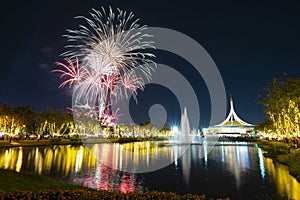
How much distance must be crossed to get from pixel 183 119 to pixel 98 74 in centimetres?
4079

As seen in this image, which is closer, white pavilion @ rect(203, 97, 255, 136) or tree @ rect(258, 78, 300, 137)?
tree @ rect(258, 78, 300, 137)

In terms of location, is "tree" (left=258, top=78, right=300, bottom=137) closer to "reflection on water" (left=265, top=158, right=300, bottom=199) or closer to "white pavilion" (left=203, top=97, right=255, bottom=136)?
"reflection on water" (left=265, top=158, right=300, bottom=199)

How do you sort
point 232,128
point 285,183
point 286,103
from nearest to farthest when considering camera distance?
1. point 285,183
2. point 286,103
3. point 232,128

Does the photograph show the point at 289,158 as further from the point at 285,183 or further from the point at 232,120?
the point at 232,120

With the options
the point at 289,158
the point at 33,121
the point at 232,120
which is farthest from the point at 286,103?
the point at 232,120

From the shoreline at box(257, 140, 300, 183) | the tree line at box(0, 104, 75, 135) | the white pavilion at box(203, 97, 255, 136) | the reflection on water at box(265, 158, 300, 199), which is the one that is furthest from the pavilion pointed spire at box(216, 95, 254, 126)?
the reflection on water at box(265, 158, 300, 199)

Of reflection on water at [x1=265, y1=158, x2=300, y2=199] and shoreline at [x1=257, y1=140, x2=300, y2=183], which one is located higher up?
shoreline at [x1=257, y1=140, x2=300, y2=183]

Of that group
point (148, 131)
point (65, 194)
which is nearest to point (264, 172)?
point (65, 194)

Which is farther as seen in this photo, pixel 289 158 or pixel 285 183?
pixel 289 158

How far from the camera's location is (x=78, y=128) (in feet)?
260

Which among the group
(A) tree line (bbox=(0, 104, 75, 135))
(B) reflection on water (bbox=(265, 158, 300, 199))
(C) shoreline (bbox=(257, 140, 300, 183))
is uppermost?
(A) tree line (bbox=(0, 104, 75, 135))

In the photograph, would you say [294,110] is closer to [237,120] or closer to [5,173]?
[5,173]

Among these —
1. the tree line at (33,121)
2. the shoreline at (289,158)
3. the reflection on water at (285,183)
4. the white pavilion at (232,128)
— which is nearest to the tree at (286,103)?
the shoreline at (289,158)

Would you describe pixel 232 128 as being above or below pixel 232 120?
below
